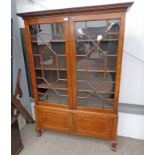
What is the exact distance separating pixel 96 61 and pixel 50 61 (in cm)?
59

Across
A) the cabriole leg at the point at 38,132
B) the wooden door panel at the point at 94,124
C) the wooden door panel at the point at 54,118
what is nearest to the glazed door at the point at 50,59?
the wooden door panel at the point at 54,118

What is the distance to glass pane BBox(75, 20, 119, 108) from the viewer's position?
158cm

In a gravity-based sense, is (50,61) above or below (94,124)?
above

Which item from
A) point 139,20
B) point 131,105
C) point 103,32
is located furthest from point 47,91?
point 139,20

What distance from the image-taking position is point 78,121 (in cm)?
195

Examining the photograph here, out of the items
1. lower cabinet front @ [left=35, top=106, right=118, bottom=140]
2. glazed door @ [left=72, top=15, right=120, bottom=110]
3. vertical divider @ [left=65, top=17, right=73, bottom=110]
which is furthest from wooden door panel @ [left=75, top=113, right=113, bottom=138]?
vertical divider @ [left=65, top=17, right=73, bottom=110]

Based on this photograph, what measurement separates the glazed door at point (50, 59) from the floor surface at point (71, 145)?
0.59 metres

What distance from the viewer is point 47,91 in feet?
6.64

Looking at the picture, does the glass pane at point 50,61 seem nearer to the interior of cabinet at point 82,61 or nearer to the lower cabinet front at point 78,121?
the interior of cabinet at point 82,61

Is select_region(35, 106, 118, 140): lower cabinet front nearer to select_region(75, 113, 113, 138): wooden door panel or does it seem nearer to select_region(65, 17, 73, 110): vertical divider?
select_region(75, 113, 113, 138): wooden door panel

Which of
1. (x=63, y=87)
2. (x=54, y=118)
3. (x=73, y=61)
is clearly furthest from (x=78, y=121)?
(x=73, y=61)

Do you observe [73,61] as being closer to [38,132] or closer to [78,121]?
[78,121]

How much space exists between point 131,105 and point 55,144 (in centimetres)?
122

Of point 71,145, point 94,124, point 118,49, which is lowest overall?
point 71,145
